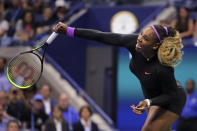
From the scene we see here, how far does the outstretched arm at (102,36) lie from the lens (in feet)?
16.1

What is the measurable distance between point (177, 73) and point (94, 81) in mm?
4441

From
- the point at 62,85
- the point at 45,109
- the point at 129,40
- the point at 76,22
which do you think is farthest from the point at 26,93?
the point at 129,40

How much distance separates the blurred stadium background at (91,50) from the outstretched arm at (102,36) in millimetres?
4108

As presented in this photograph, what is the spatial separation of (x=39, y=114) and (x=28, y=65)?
355 cm

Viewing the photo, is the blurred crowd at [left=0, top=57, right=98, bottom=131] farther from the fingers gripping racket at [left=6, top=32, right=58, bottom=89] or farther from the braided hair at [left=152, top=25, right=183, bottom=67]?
the braided hair at [left=152, top=25, right=183, bottom=67]

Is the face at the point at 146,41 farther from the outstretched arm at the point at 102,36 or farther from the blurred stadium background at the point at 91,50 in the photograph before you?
the blurred stadium background at the point at 91,50

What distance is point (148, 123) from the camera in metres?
4.86

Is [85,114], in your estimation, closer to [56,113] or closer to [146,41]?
[56,113]

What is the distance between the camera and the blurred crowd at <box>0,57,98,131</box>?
8.50 m

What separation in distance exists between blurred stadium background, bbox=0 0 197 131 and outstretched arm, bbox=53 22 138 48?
411 centimetres

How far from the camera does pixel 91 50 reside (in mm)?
13883

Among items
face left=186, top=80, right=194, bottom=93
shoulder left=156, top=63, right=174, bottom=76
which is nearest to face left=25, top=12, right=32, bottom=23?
face left=186, top=80, right=194, bottom=93

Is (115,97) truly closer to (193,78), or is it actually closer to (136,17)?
(193,78)

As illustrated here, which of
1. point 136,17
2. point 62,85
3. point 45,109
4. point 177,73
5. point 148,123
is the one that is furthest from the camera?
point 136,17
